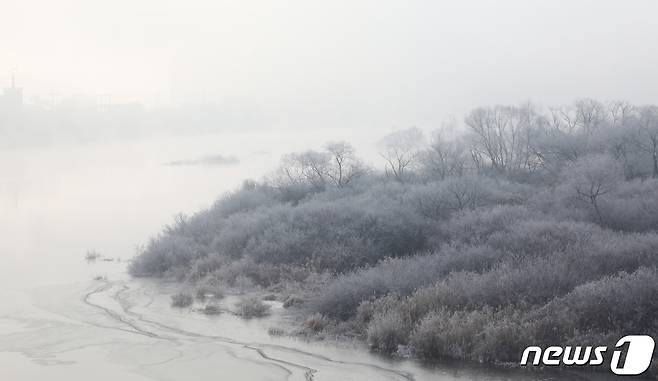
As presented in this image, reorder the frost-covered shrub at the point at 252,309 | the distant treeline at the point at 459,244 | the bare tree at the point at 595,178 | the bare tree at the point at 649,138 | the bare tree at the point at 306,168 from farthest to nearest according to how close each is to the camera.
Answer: the bare tree at the point at 306,168 → the bare tree at the point at 649,138 → the bare tree at the point at 595,178 → the frost-covered shrub at the point at 252,309 → the distant treeline at the point at 459,244

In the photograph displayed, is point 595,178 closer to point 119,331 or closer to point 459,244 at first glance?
point 459,244

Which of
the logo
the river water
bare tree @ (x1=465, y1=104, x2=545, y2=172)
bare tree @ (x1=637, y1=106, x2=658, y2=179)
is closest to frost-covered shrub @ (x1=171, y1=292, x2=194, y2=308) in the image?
the river water

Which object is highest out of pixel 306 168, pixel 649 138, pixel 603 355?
pixel 649 138

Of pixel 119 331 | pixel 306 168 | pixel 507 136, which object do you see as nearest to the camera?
pixel 119 331

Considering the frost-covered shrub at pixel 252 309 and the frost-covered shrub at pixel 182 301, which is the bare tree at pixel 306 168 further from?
the frost-covered shrub at pixel 252 309

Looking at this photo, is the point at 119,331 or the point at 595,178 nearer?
the point at 119,331

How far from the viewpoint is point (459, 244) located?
70.1 feet

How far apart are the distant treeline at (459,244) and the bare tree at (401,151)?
1.33ft

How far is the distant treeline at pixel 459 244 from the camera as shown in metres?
14.4

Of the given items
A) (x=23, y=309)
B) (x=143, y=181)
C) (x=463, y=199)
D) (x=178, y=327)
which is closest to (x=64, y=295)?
(x=23, y=309)

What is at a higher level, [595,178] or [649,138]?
[649,138]

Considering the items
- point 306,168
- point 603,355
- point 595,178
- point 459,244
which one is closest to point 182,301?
point 459,244

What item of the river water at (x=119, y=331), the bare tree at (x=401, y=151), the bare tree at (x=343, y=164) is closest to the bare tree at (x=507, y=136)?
the bare tree at (x=401, y=151)

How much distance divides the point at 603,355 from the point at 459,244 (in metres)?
8.55
